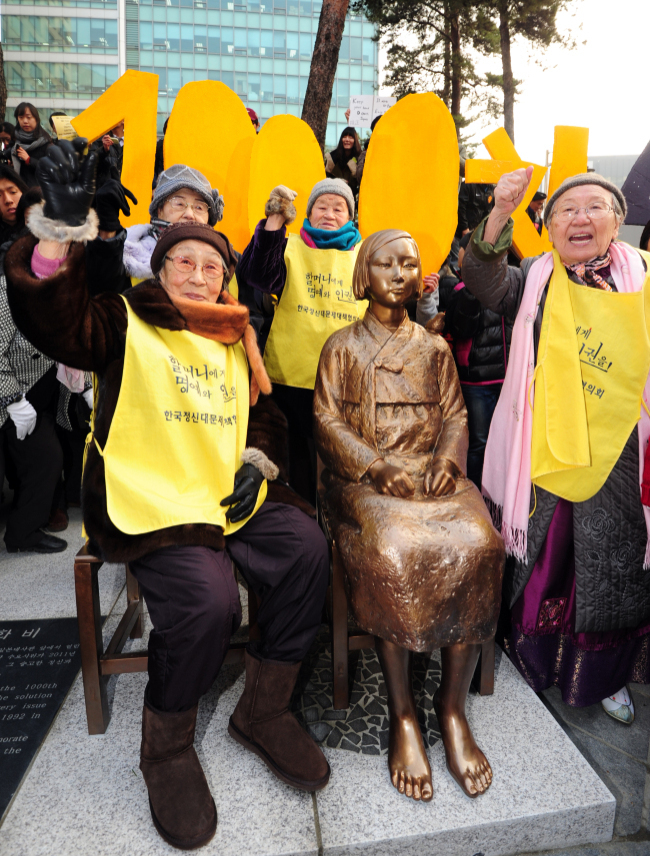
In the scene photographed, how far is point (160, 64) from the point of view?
151 feet

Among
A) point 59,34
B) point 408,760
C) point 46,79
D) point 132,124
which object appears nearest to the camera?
point 408,760

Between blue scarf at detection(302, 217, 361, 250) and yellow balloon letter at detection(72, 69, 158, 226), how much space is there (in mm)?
935

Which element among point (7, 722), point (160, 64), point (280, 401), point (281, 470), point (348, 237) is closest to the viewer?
point (7, 722)

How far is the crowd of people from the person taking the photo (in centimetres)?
182

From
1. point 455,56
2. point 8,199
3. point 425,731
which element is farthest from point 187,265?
point 455,56

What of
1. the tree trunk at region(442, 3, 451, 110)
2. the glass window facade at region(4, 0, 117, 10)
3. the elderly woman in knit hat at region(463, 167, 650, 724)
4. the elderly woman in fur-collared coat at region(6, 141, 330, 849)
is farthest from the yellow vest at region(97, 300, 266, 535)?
the glass window facade at region(4, 0, 117, 10)

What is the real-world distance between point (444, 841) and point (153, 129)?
347cm

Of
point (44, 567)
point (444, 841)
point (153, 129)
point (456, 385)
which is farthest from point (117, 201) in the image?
point (444, 841)

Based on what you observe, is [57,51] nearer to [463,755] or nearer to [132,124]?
[132,124]

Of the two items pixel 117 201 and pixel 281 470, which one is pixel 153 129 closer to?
pixel 117 201

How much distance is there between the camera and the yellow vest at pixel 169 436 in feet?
6.25

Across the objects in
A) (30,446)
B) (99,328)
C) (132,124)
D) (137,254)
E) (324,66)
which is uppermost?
(324,66)

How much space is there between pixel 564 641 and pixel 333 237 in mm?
2167

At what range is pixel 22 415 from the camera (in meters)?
3.49
